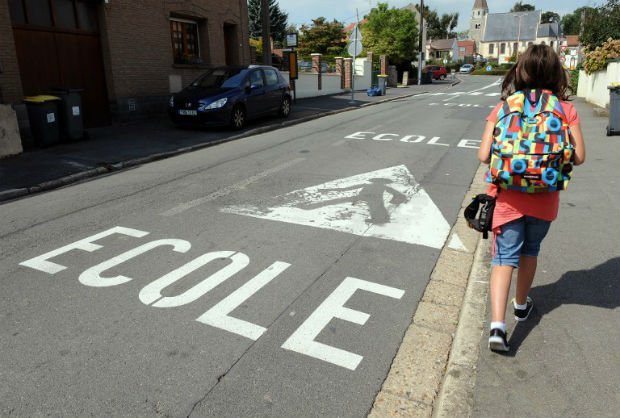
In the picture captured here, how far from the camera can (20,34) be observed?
1160 cm

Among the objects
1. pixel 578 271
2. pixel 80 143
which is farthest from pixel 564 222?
pixel 80 143

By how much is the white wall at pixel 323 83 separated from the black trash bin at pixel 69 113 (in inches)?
539

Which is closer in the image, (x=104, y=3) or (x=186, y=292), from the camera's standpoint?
(x=186, y=292)

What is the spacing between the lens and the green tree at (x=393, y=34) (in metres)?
47.2

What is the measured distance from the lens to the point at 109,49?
1382 centimetres

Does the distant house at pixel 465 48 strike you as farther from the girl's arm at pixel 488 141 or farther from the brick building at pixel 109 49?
the girl's arm at pixel 488 141

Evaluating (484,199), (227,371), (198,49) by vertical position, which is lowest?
(227,371)

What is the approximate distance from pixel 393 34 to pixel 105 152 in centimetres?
4211

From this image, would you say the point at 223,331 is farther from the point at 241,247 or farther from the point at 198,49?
the point at 198,49

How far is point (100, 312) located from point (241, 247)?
5.17 feet

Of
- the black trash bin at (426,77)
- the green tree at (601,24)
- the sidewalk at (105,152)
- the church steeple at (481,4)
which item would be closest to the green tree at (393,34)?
the black trash bin at (426,77)

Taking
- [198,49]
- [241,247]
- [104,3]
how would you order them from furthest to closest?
[198,49]
[104,3]
[241,247]

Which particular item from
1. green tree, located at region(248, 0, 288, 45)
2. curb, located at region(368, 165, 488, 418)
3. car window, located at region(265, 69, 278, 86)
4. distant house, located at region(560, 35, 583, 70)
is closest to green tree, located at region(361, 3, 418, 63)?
green tree, located at region(248, 0, 288, 45)

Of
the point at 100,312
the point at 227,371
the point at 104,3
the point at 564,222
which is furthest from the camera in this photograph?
the point at 104,3
